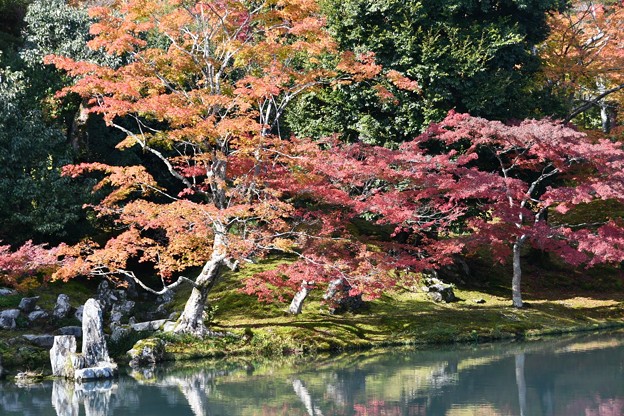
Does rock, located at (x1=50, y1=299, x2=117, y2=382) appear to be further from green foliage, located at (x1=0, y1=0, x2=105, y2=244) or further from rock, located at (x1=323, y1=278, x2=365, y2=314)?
rock, located at (x1=323, y1=278, x2=365, y2=314)

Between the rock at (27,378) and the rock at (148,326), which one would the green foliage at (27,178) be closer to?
the rock at (148,326)

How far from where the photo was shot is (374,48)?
22328 millimetres

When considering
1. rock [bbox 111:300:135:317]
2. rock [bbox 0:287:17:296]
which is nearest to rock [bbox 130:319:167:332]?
rock [bbox 111:300:135:317]

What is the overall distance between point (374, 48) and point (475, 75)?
119 inches

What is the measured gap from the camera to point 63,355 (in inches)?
607

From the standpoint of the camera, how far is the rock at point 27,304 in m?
18.6

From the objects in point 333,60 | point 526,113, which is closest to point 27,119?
point 333,60

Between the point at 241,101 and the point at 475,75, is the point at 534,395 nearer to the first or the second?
the point at 241,101

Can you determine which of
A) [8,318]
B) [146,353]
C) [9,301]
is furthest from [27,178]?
[146,353]

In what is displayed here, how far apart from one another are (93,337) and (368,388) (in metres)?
5.63

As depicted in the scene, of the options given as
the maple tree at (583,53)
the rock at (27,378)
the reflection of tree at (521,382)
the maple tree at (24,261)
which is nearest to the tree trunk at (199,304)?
the maple tree at (24,261)

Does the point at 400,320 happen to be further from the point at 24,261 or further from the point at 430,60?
the point at 24,261

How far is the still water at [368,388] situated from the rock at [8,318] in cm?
298

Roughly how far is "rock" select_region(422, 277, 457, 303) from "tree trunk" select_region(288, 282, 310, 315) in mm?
4468
